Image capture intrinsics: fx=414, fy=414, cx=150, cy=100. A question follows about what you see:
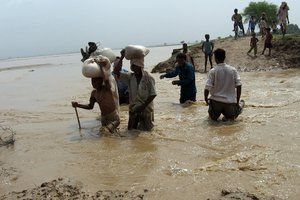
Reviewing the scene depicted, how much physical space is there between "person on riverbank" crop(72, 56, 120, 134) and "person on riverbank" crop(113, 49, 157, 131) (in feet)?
0.80

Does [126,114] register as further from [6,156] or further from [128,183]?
[128,183]

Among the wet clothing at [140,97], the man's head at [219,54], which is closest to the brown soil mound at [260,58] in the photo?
the man's head at [219,54]

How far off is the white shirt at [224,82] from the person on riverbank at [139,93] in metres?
1.19

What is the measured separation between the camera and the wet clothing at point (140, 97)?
6.55 metres

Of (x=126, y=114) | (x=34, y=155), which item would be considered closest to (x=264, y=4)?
(x=126, y=114)

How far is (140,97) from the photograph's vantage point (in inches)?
260

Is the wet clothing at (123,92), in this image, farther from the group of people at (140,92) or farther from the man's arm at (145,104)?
the man's arm at (145,104)

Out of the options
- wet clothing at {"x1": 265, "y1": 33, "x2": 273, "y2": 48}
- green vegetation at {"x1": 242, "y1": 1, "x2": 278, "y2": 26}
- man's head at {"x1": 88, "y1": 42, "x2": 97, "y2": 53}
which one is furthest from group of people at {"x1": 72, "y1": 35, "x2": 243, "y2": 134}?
green vegetation at {"x1": 242, "y1": 1, "x2": 278, "y2": 26}

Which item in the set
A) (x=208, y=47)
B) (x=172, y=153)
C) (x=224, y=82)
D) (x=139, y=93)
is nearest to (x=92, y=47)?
(x=139, y=93)

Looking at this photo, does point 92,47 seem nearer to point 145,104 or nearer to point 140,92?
point 140,92

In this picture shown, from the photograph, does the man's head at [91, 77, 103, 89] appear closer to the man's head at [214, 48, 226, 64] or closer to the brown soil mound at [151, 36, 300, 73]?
the man's head at [214, 48, 226, 64]

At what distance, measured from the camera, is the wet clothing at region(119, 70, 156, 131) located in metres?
6.55

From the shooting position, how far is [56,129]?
25.2 ft

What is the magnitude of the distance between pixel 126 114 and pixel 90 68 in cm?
244
